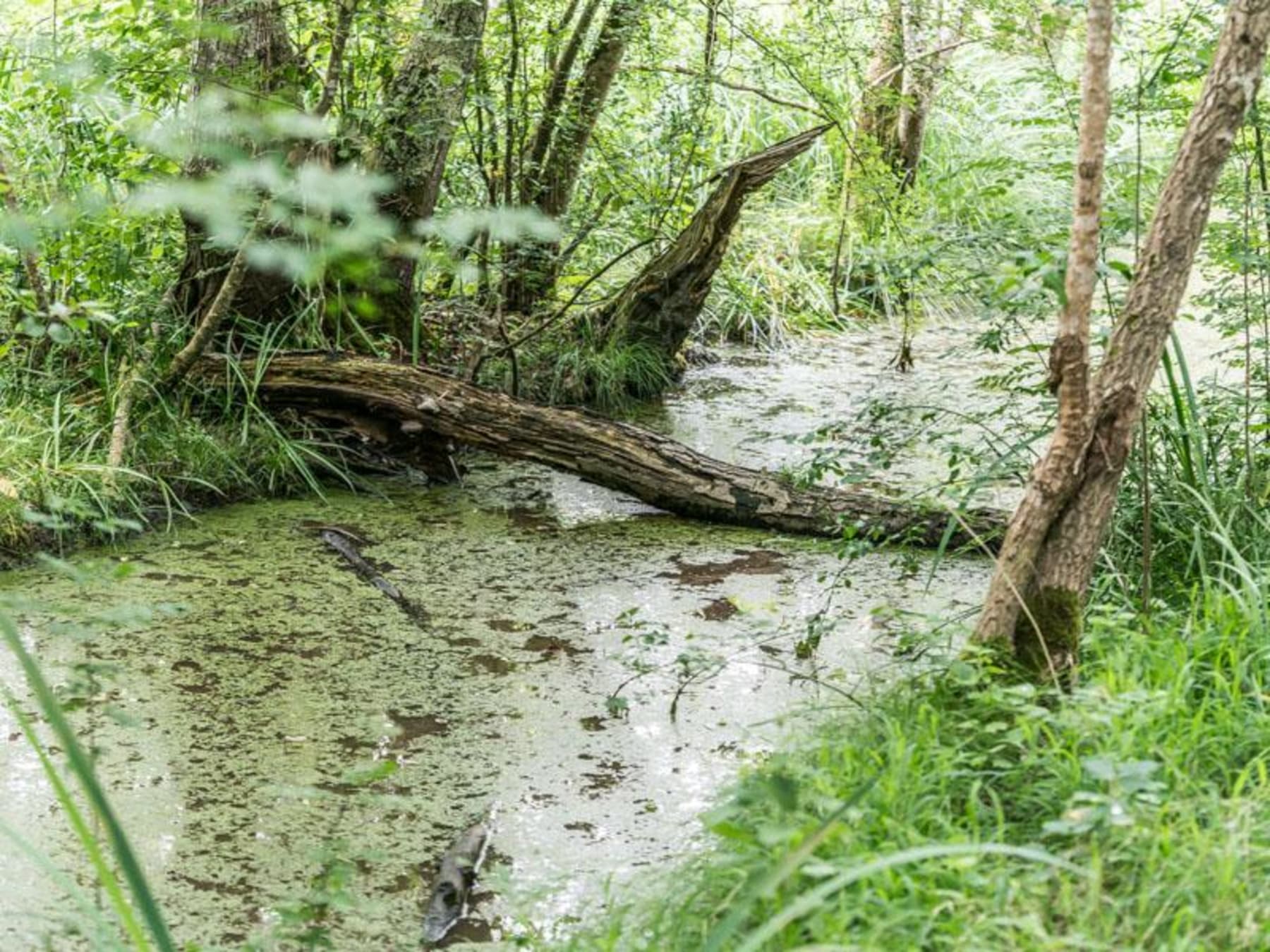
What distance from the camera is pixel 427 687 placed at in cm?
302

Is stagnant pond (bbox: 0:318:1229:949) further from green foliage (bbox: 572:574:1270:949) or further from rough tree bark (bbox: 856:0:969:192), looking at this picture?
rough tree bark (bbox: 856:0:969:192)

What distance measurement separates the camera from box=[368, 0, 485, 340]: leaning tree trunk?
14.5ft

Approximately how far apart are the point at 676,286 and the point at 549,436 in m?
1.57

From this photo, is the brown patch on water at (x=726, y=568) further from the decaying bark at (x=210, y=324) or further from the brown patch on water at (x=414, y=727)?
the decaying bark at (x=210, y=324)

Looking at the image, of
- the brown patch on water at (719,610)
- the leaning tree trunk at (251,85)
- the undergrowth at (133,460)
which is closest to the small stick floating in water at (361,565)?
the undergrowth at (133,460)

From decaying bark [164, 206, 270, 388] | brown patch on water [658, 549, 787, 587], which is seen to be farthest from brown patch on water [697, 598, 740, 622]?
decaying bark [164, 206, 270, 388]

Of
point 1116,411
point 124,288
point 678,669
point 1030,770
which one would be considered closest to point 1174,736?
point 1030,770

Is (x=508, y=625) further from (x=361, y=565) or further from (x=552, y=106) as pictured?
(x=552, y=106)

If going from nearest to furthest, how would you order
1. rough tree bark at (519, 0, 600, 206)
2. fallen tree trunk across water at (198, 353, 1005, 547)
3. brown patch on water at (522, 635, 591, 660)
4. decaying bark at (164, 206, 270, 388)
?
brown patch on water at (522, 635, 591, 660), decaying bark at (164, 206, 270, 388), fallen tree trunk across water at (198, 353, 1005, 547), rough tree bark at (519, 0, 600, 206)

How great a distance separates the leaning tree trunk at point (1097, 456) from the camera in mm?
2279

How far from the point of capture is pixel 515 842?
240 cm

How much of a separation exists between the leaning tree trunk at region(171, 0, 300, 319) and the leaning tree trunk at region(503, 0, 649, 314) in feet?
2.76

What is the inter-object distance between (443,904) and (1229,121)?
5.70 feet

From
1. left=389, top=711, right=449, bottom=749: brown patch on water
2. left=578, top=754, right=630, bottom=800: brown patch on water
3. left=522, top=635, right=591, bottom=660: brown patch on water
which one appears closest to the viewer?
left=578, top=754, right=630, bottom=800: brown patch on water
